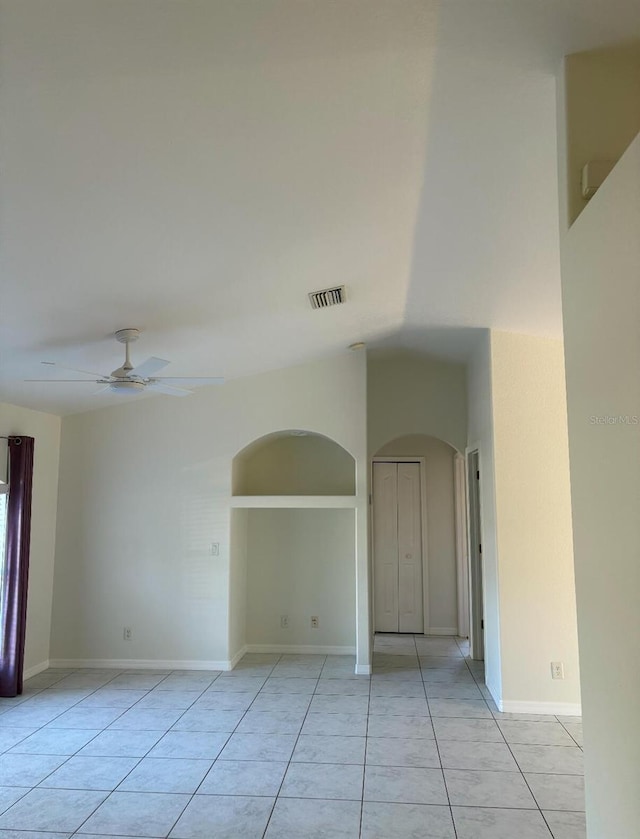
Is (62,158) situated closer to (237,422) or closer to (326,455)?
(237,422)

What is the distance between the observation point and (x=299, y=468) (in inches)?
245

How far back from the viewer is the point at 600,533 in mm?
1755

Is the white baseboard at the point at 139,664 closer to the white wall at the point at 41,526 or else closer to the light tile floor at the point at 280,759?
the light tile floor at the point at 280,759

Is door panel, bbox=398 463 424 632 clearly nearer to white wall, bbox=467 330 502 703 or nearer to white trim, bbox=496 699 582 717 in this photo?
white wall, bbox=467 330 502 703

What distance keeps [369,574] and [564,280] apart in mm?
3924

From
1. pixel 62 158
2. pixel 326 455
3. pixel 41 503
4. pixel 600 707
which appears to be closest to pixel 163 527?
pixel 41 503

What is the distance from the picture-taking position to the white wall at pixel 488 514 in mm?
4602

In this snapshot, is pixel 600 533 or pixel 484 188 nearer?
pixel 600 533

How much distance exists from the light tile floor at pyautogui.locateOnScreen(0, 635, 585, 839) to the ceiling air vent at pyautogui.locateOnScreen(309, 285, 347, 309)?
284 centimetres

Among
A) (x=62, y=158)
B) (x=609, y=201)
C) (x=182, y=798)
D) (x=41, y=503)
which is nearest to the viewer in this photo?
(x=609, y=201)

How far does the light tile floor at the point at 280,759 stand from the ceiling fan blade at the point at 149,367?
226cm

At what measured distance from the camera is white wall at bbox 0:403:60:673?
5.23m

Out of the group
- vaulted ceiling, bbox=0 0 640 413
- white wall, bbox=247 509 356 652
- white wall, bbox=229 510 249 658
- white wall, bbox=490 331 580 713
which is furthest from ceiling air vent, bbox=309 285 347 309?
white wall, bbox=247 509 356 652

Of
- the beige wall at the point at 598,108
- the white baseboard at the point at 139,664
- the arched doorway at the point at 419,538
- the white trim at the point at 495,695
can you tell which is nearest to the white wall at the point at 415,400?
the arched doorway at the point at 419,538
